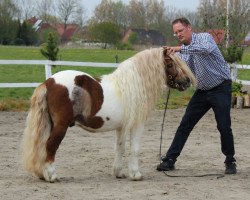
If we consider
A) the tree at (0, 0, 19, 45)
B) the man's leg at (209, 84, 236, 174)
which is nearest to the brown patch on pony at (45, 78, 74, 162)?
the man's leg at (209, 84, 236, 174)

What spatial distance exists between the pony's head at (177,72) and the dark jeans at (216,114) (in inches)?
18.3

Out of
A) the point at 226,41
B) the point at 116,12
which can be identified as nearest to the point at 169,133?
the point at 226,41

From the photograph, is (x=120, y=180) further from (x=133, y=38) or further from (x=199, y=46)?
(x=133, y=38)

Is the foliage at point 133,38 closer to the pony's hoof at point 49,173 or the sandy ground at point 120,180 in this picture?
the sandy ground at point 120,180

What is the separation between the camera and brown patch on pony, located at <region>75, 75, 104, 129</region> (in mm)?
5746

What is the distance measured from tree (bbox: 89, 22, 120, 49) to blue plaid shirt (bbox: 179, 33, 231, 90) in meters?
50.6

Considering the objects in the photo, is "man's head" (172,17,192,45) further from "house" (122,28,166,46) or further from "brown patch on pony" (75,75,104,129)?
"house" (122,28,166,46)

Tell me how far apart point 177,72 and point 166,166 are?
1.35 metres

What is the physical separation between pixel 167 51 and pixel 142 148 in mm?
2597

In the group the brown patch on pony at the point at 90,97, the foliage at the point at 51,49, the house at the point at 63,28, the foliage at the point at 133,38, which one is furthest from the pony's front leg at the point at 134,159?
Answer: the house at the point at 63,28

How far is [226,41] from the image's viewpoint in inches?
655

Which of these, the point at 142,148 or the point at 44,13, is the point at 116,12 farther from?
the point at 142,148

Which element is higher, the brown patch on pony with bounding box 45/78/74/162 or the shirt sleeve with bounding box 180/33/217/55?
the shirt sleeve with bounding box 180/33/217/55

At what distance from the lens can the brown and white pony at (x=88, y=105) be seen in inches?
225
